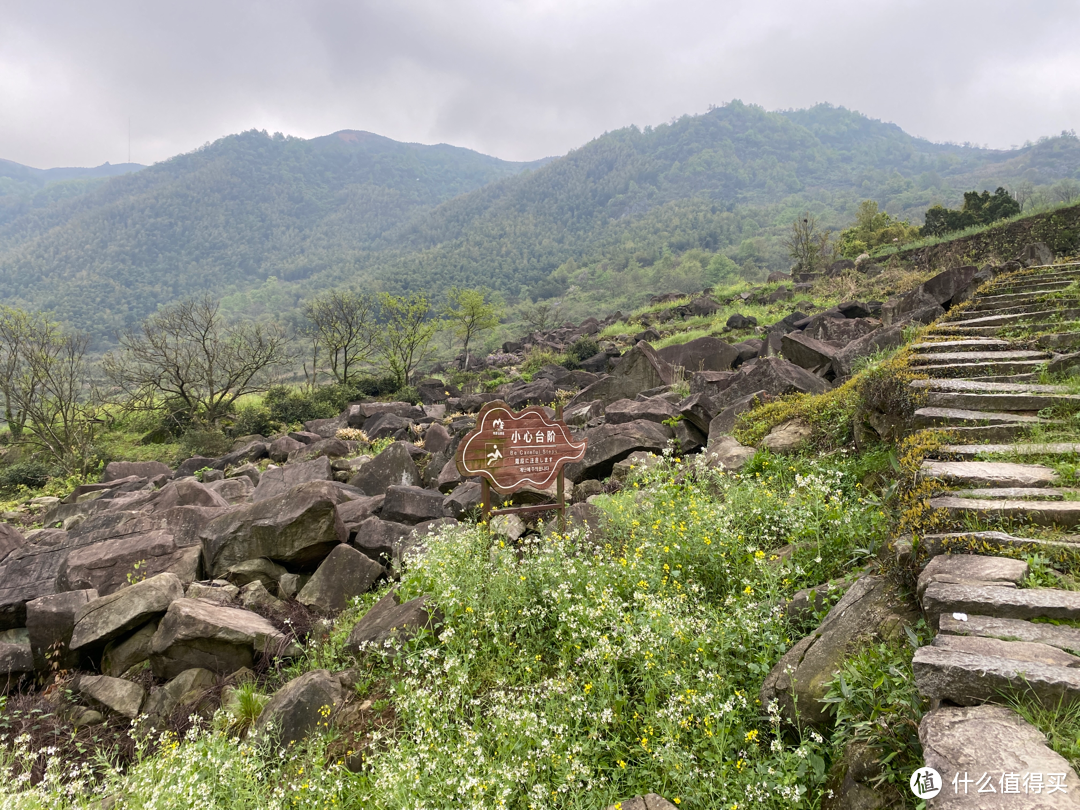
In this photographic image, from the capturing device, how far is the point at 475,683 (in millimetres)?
3973

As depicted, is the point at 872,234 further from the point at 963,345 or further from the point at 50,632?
the point at 50,632

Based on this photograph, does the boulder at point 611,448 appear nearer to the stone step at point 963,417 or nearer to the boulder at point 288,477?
the stone step at point 963,417

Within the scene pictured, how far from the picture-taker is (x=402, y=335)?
2905 cm

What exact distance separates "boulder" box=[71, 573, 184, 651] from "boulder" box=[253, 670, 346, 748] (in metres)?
2.10

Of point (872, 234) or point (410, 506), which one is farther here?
point (872, 234)

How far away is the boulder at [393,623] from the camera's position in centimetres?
456

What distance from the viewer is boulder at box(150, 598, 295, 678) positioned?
202 inches

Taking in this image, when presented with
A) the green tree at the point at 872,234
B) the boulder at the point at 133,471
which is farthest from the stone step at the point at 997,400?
the green tree at the point at 872,234

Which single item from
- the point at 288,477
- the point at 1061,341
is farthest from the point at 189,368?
the point at 1061,341

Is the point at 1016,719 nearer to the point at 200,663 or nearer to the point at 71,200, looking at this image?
the point at 200,663

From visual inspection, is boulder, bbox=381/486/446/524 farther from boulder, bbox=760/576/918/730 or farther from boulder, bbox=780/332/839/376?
boulder, bbox=780/332/839/376

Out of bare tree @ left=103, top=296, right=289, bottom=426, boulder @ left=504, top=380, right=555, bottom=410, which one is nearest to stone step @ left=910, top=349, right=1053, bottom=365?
boulder @ left=504, top=380, right=555, bottom=410

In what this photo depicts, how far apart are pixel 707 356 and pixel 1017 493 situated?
37.5ft

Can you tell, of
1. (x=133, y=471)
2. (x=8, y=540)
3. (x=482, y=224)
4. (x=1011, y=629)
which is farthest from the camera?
(x=482, y=224)
